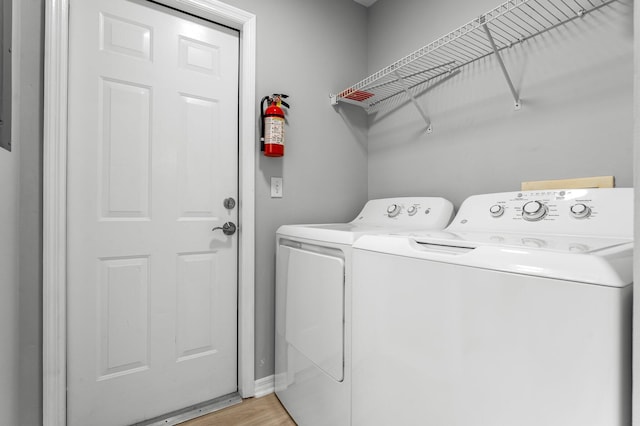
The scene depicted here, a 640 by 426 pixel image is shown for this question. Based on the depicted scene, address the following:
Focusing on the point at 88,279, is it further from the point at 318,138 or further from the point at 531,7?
the point at 531,7

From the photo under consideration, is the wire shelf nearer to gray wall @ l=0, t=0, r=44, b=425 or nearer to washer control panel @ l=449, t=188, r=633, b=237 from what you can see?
washer control panel @ l=449, t=188, r=633, b=237

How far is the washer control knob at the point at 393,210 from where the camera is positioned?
1.78m

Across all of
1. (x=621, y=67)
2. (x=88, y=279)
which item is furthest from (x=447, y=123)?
(x=88, y=279)

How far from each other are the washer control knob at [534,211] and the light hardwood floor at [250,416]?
1.41 m

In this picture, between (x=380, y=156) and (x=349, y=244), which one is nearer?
(x=349, y=244)

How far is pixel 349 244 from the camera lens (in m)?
1.17

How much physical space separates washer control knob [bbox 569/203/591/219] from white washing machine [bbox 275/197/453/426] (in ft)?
1.83

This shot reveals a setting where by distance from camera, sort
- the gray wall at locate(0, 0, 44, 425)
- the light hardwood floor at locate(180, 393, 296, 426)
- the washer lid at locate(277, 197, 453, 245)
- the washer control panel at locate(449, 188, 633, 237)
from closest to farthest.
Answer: the washer control panel at locate(449, 188, 633, 237), the gray wall at locate(0, 0, 44, 425), the washer lid at locate(277, 197, 453, 245), the light hardwood floor at locate(180, 393, 296, 426)

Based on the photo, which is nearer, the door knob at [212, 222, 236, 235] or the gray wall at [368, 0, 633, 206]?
the gray wall at [368, 0, 633, 206]

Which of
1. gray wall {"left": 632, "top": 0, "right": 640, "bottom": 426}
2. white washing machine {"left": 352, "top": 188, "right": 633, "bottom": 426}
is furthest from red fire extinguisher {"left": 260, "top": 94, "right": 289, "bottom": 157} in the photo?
gray wall {"left": 632, "top": 0, "right": 640, "bottom": 426}

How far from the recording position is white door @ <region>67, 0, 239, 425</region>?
4.55ft

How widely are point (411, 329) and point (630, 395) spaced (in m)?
0.45

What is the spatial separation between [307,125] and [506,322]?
1.56 m

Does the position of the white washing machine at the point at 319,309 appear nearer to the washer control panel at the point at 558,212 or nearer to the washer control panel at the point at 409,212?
the washer control panel at the point at 409,212
